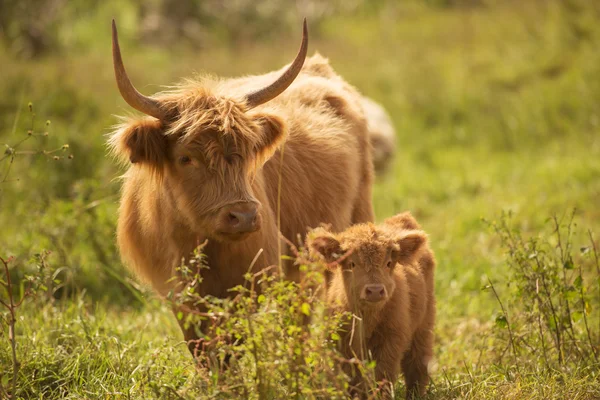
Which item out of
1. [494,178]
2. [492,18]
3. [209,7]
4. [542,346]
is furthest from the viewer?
[209,7]

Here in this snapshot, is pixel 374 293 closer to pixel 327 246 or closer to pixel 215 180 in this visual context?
pixel 327 246

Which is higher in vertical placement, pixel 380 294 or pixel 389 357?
pixel 380 294

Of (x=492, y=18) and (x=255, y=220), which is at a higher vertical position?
(x=492, y=18)

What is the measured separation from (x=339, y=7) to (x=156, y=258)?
1770 cm

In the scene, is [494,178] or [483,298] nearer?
[483,298]

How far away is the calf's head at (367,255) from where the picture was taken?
4.27 meters

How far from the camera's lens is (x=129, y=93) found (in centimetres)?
434

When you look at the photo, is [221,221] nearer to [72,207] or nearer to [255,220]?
[255,220]

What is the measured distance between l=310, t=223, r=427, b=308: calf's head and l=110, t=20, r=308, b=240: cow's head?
1.46 ft

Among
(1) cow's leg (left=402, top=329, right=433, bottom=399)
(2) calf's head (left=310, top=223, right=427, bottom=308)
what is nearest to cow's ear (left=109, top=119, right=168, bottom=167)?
(2) calf's head (left=310, top=223, right=427, bottom=308)

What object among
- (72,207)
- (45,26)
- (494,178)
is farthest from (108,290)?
(45,26)

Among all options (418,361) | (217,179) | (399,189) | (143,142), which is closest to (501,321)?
(418,361)

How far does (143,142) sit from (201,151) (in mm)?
339

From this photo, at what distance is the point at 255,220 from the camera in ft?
14.1
